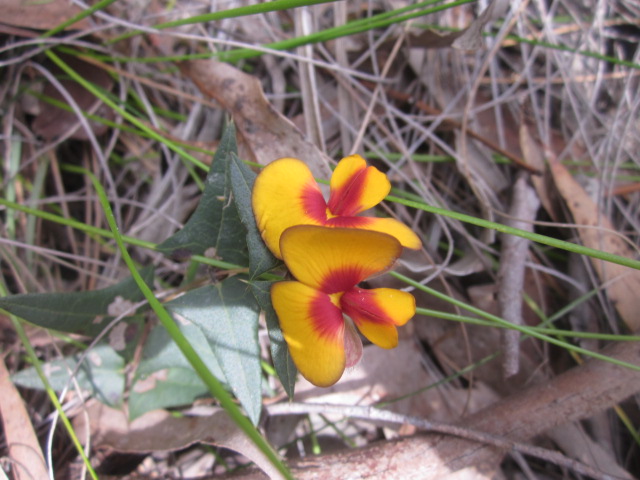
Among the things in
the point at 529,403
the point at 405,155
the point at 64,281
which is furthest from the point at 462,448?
the point at 64,281

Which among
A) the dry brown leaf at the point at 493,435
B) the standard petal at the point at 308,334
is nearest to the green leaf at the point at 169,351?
the dry brown leaf at the point at 493,435

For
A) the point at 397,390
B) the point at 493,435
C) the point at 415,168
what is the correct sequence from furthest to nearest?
the point at 415,168 < the point at 397,390 < the point at 493,435

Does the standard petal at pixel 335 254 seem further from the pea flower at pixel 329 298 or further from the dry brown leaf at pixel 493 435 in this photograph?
the dry brown leaf at pixel 493 435

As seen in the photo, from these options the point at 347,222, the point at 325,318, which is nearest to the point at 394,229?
the point at 347,222

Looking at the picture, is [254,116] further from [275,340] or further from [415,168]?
[275,340]

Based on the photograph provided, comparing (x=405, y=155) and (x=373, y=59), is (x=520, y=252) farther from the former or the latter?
(x=373, y=59)

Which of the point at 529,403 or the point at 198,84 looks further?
the point at 198,84

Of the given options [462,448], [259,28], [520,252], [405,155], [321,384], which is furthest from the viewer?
[259,28]
